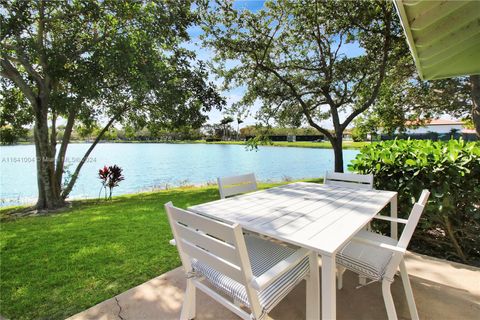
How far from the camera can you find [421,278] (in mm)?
2164

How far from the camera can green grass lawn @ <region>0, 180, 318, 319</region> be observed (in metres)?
1.98

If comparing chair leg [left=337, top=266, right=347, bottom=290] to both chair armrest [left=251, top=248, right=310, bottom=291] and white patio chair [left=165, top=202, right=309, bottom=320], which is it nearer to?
white patio chair [left=165, top=202, right=309, bottom=320]

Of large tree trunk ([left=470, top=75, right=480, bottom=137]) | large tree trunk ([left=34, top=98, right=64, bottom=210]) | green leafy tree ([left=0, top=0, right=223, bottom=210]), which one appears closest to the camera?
green leafy tree ([left=0, top=0, right=223, bottom=210])

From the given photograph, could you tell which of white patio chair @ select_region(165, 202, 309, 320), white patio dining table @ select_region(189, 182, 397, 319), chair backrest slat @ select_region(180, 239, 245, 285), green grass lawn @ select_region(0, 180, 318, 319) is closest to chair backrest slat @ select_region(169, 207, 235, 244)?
white patio chair @ select_region(165, 202, 309, 320)

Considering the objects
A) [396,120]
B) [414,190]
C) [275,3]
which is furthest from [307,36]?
[414,190]

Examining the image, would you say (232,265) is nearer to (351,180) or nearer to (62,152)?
(351,180)

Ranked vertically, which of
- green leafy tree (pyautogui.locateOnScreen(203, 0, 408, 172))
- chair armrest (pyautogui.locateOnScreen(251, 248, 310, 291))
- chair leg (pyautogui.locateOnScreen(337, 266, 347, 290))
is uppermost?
green leafy tree (pyautogui.locateOnScreen(203, 0, 408, 172))

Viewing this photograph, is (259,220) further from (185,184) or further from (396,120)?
(396,120)

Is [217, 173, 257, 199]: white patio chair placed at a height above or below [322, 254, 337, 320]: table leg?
above

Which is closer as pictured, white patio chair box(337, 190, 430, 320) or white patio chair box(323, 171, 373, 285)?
white patio chair box(337, 190, 430, 320)

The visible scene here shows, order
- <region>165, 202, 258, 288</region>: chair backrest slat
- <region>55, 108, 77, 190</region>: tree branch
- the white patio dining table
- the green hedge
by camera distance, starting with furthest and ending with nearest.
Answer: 1. <region>55, 108, 77, 190</region>: tree branch
2. the green hedge
3. the white patio dining table
4. <region>165, 202, 258, 288</region>: chair backrest slat

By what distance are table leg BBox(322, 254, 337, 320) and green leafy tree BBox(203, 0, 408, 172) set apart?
6.63 metres

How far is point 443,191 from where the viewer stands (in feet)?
7.88

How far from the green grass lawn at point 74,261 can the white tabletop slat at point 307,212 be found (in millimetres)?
1089
